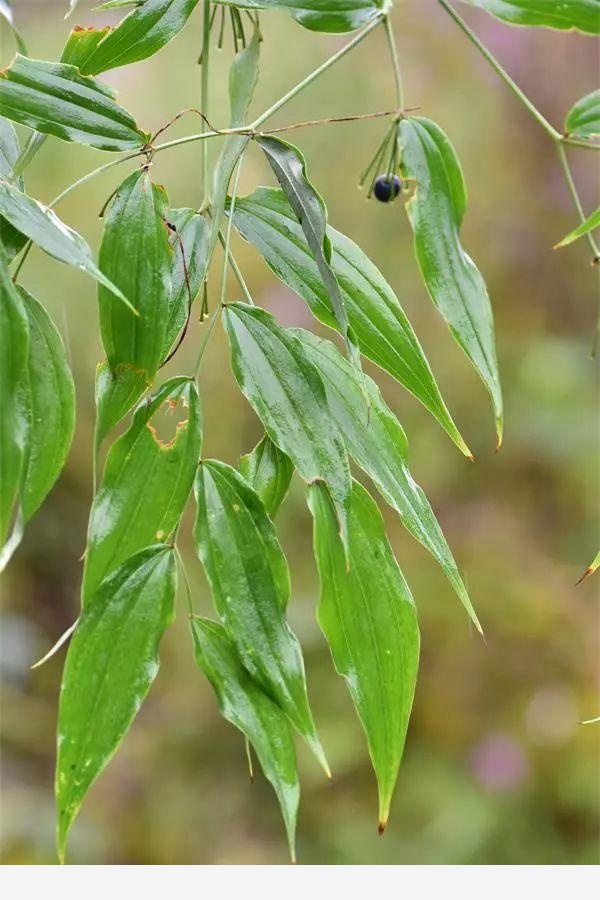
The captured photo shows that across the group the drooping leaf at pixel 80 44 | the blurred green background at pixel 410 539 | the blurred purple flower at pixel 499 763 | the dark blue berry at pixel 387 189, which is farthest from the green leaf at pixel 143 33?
the blurred purple flower at pixel 499 763

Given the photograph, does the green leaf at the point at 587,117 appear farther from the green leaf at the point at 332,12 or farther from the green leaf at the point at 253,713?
the green leaf at the point at 253,713

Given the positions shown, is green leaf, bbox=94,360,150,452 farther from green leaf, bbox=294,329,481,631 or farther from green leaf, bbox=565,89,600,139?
green leaf, bbox=565,89,600,139

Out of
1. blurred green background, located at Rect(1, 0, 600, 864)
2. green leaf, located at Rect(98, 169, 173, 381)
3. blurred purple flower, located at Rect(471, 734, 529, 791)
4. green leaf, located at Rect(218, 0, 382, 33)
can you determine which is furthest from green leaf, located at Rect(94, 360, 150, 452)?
blurred purple flower, located at Rect(471, 734, 529, 791)

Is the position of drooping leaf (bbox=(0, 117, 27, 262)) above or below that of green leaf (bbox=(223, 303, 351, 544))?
above

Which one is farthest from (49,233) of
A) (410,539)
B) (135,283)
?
(410,539)

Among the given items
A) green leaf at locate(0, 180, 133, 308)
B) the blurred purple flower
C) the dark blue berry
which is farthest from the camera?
the blurred purple flower
